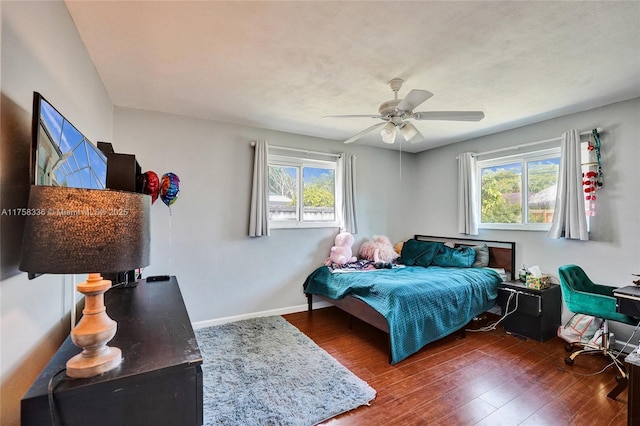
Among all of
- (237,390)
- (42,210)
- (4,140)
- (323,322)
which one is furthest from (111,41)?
(323,322)

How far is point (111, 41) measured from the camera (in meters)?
1.86

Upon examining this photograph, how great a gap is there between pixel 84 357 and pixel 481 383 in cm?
259

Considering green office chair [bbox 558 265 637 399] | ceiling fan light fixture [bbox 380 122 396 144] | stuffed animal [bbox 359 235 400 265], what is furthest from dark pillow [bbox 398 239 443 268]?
ceiling fan light fixture [bbox 380 122 396 144]

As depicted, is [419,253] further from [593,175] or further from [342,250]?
[593,175]

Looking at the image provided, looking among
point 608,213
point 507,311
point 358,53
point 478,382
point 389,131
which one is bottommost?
point 478,382

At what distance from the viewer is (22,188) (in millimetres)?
1035

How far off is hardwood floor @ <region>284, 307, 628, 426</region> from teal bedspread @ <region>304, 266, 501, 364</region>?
21cm

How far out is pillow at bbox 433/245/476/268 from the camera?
12.3 ft

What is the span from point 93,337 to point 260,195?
107 inches

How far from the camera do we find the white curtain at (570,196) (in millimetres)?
2916

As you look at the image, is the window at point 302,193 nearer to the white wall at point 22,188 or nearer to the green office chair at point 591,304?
the white wall at point 22,188

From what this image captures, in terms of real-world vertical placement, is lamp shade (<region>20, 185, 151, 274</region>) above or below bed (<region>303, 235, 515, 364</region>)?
above

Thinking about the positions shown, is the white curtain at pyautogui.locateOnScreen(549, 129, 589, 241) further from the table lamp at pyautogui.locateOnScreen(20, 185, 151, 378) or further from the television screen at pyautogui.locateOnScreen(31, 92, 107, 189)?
the television screen at pyautogui.locateOnScreen(31, 92, 107, 189)

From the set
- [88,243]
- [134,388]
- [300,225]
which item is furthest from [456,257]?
[88,243]
